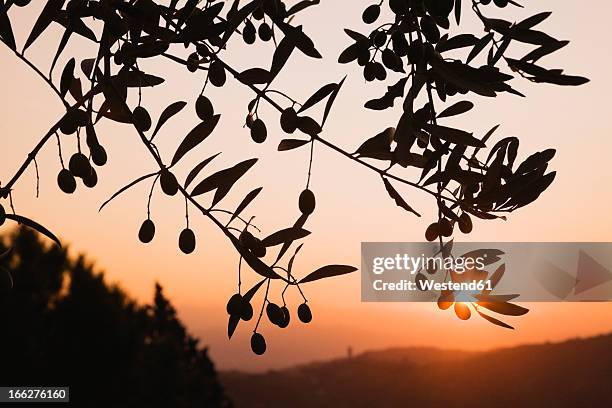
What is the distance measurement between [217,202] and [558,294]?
135 cm

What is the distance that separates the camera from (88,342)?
78.3 feet

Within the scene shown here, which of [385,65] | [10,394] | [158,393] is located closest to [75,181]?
[385,65]

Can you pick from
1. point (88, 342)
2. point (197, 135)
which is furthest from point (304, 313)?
point (88, 342)

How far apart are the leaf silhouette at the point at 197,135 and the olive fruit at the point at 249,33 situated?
0.46m

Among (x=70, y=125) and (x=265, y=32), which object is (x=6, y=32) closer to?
(x=70, y=125)

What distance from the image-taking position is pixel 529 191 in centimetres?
145

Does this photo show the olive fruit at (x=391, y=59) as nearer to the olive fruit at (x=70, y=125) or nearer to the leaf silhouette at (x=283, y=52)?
the leaf silhouette at (x=283, y=52)

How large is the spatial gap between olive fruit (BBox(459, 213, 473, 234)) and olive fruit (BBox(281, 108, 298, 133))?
434 mm

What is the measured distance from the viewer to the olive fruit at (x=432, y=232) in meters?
1.67

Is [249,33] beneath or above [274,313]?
above

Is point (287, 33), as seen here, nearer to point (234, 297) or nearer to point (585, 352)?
point (234, 297)

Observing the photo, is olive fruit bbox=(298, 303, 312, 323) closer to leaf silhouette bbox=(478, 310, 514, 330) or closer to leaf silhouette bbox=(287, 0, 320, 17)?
leaf silhouette bbox=(478, 310, 514, 330)

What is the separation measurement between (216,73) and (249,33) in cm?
42

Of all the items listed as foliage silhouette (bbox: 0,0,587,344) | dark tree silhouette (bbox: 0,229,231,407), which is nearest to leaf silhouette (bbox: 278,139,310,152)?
foliage silhouette (bbox: 0,0,587,344)
